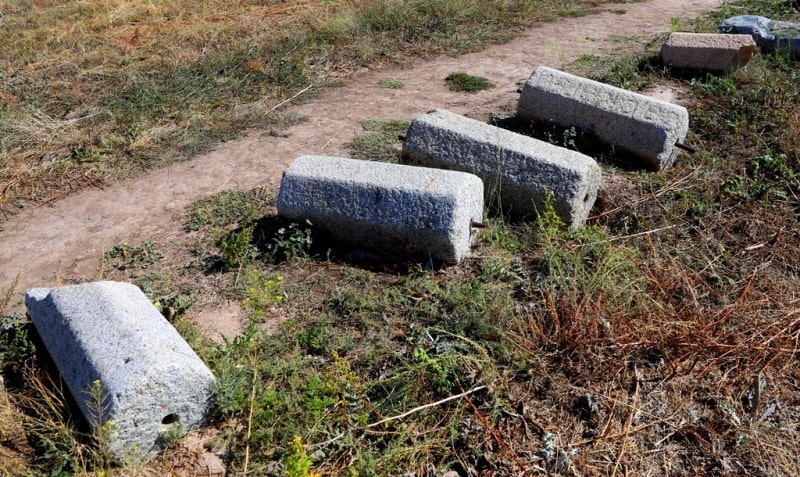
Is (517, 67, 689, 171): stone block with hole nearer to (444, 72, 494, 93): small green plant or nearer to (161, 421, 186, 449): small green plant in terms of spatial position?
(444, 72, 494, 93): small green plant

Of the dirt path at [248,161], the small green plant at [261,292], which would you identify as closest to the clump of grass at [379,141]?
the dirt path at [248,161]

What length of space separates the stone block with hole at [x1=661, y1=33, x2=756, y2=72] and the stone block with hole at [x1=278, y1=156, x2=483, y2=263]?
450 cm

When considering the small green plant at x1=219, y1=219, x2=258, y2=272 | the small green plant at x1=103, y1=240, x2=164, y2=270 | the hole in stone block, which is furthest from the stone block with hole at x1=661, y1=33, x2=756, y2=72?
the hole in stone block

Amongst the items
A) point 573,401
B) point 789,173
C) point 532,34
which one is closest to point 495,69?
point 532,34

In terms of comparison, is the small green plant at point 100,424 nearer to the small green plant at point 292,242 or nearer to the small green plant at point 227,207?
the small green plant at point 292,242

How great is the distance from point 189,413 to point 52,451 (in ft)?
2.22

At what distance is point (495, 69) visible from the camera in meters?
8.70

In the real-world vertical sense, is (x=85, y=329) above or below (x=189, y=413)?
above

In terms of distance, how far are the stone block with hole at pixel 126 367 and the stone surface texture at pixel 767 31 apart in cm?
818

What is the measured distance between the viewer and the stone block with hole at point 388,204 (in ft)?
14.7

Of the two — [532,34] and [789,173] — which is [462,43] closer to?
[532,34]

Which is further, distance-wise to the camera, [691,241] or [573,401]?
[691,241]

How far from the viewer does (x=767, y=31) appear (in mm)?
8633

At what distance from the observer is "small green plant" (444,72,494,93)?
804 cm
